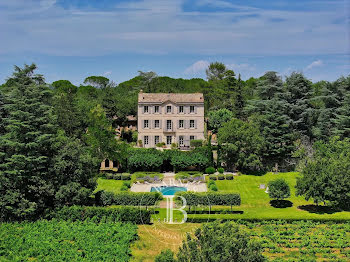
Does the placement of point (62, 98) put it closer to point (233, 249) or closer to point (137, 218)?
point (137, 218)

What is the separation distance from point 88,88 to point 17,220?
74.1 metres

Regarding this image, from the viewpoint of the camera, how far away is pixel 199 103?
57.7m

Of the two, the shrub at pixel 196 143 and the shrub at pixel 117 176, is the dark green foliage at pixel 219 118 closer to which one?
the shrub at pixel 196 143

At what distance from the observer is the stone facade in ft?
189

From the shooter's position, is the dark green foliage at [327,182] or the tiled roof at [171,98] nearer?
the dark green foliage at [327,182]

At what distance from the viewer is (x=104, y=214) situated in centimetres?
3272

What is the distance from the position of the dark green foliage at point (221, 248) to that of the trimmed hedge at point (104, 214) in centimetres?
1469

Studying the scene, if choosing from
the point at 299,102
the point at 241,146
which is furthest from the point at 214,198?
the point at 299,102

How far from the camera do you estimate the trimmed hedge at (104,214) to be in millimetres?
32469

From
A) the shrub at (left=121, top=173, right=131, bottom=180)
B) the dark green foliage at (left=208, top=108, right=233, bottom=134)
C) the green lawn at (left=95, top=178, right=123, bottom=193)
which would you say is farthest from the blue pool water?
the dark green foliage at (left=208, top=108, right=233, bottom=134)

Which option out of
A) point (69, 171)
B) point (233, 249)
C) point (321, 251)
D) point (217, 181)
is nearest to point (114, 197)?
point (69, 171)

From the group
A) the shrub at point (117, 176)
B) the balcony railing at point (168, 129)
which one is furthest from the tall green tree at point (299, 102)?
the shrub at point (117, 176)

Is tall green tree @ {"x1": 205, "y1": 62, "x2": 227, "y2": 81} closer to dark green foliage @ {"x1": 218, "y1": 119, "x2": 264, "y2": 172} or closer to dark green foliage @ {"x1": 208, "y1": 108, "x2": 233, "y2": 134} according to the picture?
dark green foliage @ {"x1": 208, "y1": 108, "x2": 233, "y2": 134}

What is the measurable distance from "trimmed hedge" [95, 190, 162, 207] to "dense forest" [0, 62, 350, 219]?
5.61 ft
